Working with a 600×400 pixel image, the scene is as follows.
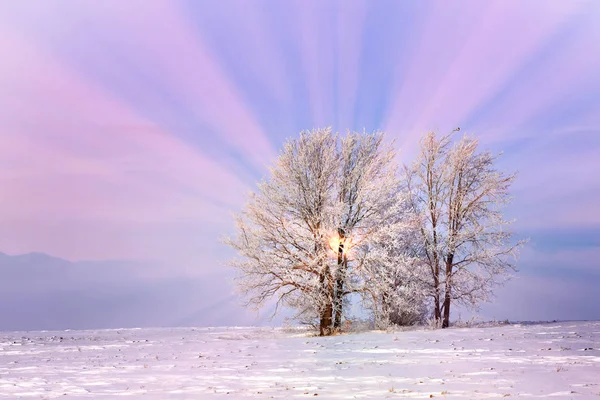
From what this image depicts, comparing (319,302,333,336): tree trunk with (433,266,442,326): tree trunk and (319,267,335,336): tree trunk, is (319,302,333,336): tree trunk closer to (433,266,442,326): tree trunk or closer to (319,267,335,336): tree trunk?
(319,267,335,336): tree trunk

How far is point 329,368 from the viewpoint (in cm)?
1376

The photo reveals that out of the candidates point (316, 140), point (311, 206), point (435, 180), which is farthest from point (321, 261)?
point (435, 180)

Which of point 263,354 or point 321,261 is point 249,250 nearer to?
point 321,261

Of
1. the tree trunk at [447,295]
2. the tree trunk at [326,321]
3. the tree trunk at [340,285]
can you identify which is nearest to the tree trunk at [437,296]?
the tree trunk at [447,295]

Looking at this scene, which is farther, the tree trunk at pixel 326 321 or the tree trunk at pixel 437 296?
the tree trunk at pixel 437 296

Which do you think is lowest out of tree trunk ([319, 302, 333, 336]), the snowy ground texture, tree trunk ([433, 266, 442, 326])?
the snowy ground texture

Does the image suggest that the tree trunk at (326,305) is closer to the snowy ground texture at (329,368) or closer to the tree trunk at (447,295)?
the snowy ground texture at (329,368)

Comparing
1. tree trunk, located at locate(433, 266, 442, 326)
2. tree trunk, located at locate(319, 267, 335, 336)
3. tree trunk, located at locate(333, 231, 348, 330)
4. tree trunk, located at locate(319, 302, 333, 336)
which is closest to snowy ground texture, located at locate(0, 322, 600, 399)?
tree trunk, located at locate(319, 267, 335, 336)

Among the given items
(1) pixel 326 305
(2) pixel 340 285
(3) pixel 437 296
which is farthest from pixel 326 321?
(3) pixel 437 296

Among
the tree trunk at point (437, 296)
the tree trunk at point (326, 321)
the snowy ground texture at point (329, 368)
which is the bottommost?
the snowy ground texture at point (329, 368)

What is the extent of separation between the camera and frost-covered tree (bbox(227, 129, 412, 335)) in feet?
81.4

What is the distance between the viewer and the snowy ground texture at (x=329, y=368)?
35.8 feet

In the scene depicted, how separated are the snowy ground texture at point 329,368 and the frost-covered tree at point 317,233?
4.13 metres

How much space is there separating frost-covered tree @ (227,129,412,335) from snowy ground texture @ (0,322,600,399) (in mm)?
4125
